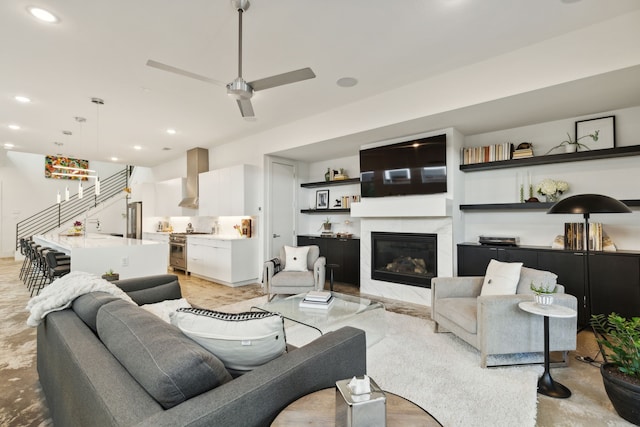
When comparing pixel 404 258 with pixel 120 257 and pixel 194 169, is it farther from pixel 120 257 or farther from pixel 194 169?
pixel 194 169

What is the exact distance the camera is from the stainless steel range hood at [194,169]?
23.3 ft

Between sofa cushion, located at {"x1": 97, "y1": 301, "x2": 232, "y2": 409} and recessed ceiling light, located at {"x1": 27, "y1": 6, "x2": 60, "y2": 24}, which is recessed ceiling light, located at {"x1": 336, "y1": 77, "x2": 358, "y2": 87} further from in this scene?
sofa cushion, located at {"x1": 97, "y1": 301, "x2": 232, "y2": 409}

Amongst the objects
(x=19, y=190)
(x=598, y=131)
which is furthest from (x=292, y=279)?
(x=19, y=190)

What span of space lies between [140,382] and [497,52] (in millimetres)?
3831

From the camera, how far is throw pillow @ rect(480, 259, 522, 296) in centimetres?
281

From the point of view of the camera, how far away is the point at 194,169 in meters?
7.14

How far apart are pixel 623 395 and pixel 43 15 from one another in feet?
16.3

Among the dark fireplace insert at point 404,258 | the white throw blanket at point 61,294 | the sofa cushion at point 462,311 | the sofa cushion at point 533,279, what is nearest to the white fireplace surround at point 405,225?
the dark fireplace insert at point 404,258

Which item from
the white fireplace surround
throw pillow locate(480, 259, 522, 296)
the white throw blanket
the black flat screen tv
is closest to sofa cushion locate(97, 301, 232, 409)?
Result: the white throw blanket

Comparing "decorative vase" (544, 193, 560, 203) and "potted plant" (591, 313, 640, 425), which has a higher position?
"decorative vase" (544, 193, 560, 203)

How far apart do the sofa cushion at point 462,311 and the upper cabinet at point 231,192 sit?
3.89 m

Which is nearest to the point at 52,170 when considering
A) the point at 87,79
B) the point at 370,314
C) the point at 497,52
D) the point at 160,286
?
the point at 87,79

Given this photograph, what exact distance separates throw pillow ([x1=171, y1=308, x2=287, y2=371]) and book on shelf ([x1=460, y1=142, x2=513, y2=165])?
3871 mm

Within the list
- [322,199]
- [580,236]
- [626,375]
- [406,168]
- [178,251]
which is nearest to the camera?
[626,375]
